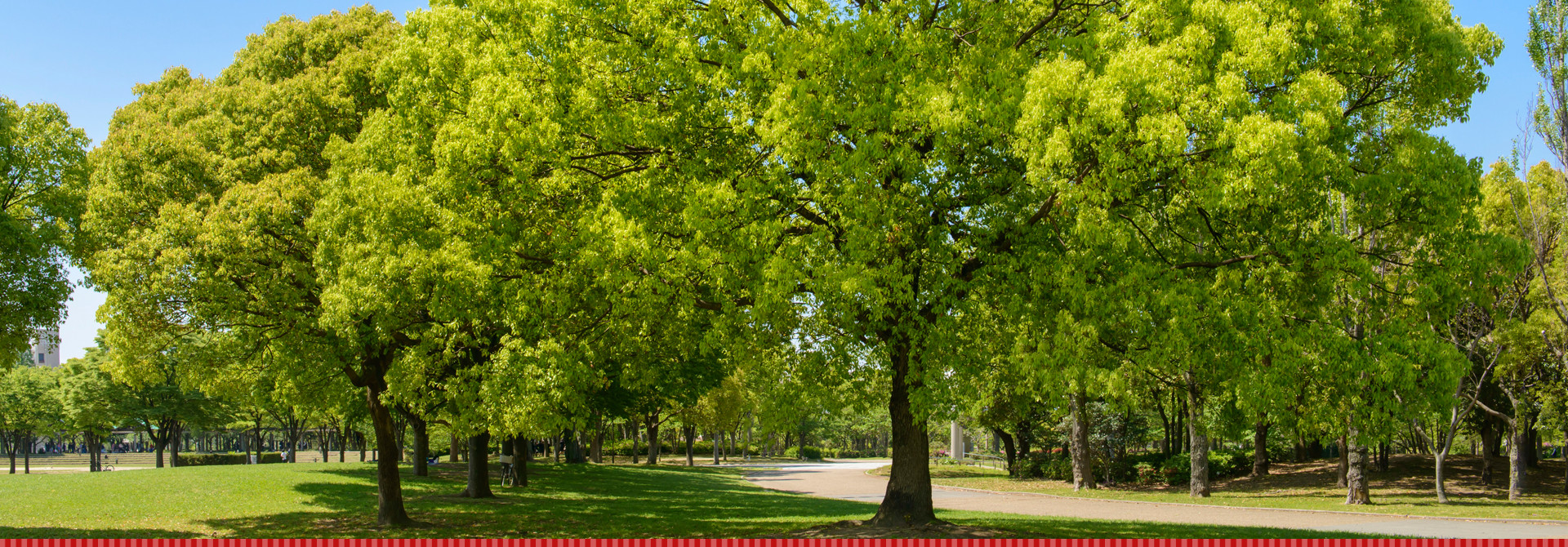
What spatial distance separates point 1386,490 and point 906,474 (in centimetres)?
2312

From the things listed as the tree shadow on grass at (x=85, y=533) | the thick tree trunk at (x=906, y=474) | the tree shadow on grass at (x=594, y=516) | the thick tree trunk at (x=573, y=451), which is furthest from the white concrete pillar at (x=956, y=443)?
the tree shadow on grass at (x=85, y=533)

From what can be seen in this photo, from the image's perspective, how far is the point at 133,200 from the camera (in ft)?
51.3

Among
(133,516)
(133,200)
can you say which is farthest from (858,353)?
(133,516)

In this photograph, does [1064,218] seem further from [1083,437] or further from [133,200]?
[1083,437]

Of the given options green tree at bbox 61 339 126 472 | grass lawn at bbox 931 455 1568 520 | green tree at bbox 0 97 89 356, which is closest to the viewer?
green tree at bbox 0 97 89 356

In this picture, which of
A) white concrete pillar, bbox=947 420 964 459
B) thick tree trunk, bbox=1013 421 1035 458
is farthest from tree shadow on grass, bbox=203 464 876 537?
white concrete pillar, bbox=947 420 964 459

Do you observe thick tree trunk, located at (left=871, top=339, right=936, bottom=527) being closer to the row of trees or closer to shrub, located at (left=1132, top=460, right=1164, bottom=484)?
the row of trees

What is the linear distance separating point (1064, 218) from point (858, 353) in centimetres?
401

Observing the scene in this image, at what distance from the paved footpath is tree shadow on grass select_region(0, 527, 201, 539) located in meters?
15.5

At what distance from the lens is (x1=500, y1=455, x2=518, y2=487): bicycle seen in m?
30.2

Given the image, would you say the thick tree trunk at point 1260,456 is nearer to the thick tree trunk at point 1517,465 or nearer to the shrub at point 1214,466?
the shrub at point 1214,466

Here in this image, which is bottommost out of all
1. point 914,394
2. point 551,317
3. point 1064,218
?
point 914,394

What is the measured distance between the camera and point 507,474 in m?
31.3

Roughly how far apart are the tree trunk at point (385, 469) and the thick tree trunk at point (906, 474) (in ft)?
30.6
